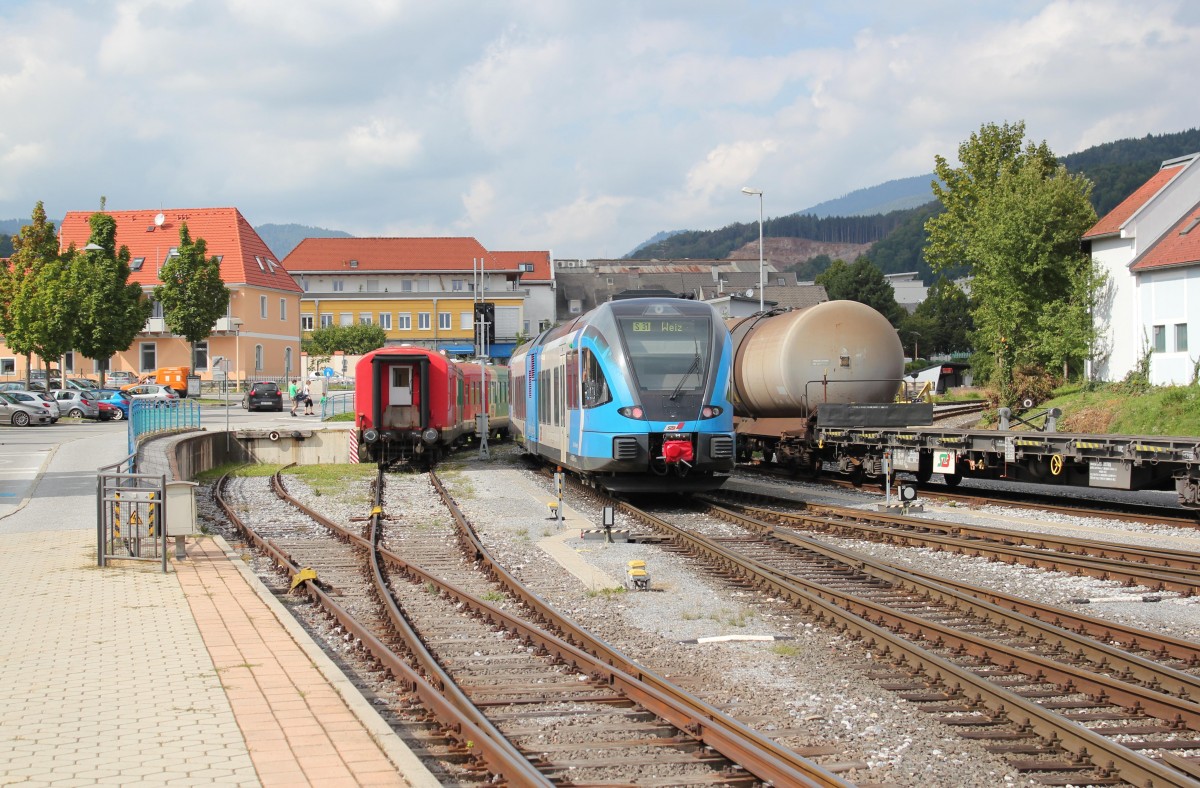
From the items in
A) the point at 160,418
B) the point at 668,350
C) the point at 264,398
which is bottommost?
the point at 160,418

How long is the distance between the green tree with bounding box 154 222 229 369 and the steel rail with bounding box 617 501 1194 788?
50.1 meters

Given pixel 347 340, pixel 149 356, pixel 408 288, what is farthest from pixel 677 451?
pixel 408 288

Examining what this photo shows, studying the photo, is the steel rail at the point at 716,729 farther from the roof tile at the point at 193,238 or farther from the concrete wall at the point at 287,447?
→ the roof tile at the point at 193,238

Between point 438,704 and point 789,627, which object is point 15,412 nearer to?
point 789,627

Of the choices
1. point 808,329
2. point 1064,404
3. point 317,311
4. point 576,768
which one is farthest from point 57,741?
point 317,311

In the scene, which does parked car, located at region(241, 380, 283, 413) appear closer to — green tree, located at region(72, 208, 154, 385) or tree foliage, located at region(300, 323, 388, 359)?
green tree, located at region(72, 208, 154, 385)

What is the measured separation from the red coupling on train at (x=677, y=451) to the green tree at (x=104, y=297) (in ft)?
131

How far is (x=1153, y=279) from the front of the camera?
39.0 m

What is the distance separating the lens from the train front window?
689 inches

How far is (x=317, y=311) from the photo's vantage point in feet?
301

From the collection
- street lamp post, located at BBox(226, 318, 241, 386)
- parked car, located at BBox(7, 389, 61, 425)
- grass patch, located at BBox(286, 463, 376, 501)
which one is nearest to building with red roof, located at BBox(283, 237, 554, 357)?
street lamp post, located at BBox(226, 318, 241, 386)

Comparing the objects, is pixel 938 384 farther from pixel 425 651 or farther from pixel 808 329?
pixel 425 651

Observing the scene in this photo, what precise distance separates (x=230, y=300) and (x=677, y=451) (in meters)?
55.2

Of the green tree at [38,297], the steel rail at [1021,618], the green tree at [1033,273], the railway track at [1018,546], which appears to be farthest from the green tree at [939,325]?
the steel rail at [1021,618]
